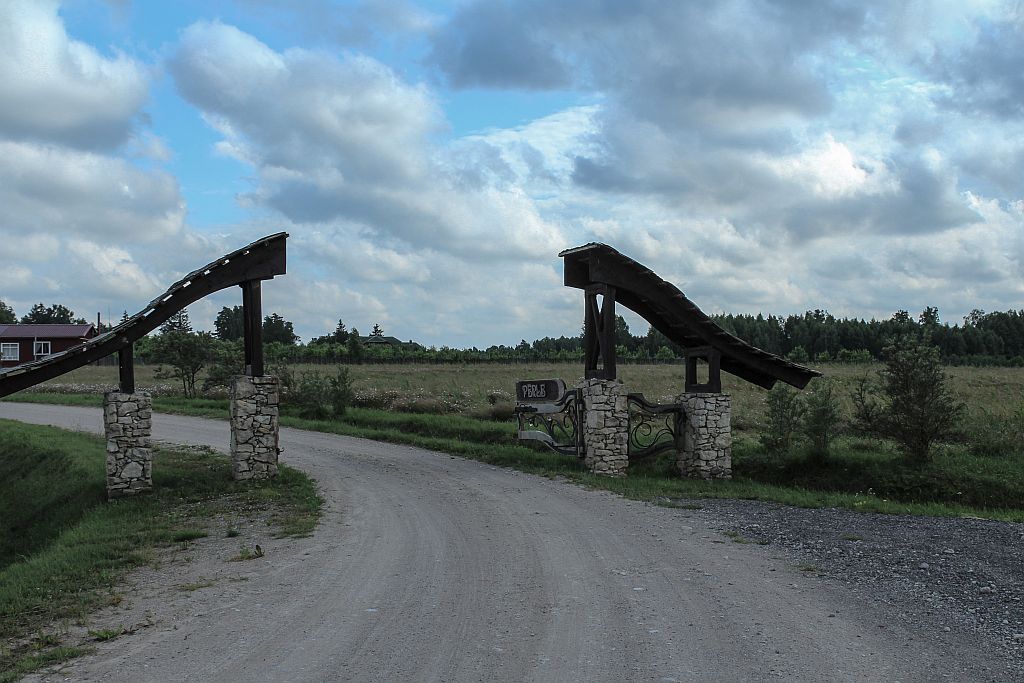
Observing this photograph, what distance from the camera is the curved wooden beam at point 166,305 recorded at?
13562 millimetres

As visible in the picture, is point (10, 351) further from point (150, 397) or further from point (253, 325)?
point (150, 397)

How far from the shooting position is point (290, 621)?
7.06 metres

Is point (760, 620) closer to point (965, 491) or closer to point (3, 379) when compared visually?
point (965, 491)

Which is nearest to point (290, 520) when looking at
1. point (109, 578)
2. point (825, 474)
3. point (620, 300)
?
point (109, 578)

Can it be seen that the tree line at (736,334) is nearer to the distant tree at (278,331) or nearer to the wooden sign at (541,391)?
the distant tree at (278,331)

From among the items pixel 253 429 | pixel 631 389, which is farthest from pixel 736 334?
pixel 253 429

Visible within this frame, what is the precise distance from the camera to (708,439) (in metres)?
16.6

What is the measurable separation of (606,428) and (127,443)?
8.98 metres

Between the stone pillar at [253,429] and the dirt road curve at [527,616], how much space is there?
167 inches

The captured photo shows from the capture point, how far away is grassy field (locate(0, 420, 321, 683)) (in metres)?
7.61

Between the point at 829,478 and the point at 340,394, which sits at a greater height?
the point at 340,394

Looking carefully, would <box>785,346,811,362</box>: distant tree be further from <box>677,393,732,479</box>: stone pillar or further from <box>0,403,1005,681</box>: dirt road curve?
<box>0,403,1005,681</box>: dirt road curve

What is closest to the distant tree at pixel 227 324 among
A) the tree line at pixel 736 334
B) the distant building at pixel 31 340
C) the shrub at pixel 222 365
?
the tree line at pixel 736 334

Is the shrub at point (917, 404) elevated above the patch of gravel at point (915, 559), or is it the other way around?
the shrub at point (917, 404)
